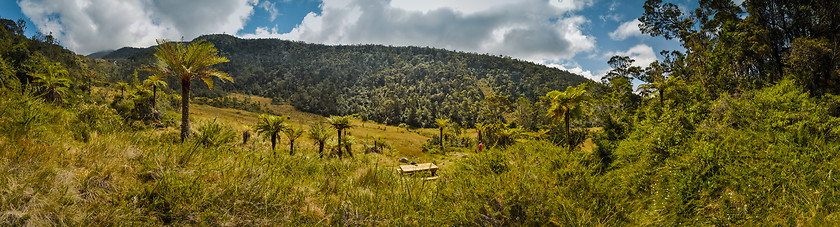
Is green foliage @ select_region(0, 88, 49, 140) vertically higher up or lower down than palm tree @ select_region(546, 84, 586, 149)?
lower down

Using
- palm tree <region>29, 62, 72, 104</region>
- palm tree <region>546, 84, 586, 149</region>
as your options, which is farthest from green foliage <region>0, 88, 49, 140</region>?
palm tree <region>546, 84, 586, 149</region>

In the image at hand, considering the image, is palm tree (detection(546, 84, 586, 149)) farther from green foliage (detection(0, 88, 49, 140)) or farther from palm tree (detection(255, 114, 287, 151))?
green foliage (detection(0, 88, 49, 140))

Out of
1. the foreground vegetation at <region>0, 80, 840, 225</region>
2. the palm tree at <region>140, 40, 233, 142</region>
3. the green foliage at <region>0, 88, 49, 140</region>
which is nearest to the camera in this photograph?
the foreground vegetation at <region>0, 80, 840, 225</region>

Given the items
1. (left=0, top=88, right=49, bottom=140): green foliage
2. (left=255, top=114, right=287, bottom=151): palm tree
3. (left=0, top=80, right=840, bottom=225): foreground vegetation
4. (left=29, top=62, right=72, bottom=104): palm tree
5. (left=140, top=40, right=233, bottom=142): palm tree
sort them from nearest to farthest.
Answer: (left=0, top=80, right=840, bottom=225): foreground vegetation
(left=0, top=88, right=49, bottom=140): green foliage
(left=29, top=62, right=72, bottom=104): palm tree
(left=140, top=40, right=233, bottom=142): palm tree
(left=255, top=114, right=287, bottom=151): palm tree

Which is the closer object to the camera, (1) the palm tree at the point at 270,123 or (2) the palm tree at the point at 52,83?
(2) the palm tree at the point at 52,83

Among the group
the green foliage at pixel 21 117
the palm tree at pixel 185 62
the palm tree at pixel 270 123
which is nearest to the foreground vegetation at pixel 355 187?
the green foliage at pixel 21 117

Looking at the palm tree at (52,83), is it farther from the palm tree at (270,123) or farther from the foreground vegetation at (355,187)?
the palm tree at (270,123)

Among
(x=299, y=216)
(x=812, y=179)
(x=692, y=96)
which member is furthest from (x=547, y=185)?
(x=692, y=96)

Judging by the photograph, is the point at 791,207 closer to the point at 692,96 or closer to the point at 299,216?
the point at 299,216

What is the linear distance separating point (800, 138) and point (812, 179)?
2596mm

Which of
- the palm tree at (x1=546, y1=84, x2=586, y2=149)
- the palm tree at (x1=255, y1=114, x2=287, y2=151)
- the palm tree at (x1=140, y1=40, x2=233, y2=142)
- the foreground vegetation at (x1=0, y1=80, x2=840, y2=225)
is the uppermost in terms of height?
the palm tree at (x1=140, y1=40, x2=233, y2=142)

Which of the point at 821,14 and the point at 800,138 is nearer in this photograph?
the point at 800,138

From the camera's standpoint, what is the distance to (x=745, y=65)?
1930cm

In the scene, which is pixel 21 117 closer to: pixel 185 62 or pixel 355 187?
pixel 355 187
